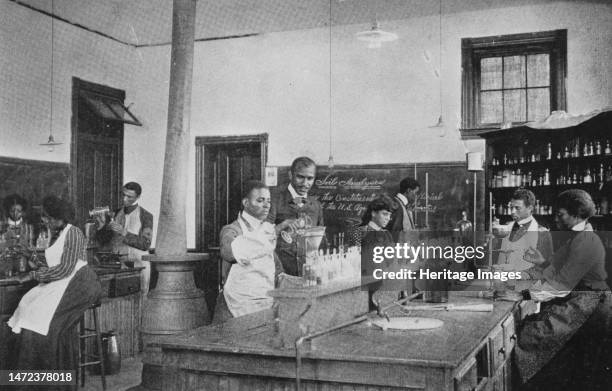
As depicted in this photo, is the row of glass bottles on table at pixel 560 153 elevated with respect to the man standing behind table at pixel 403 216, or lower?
elevated

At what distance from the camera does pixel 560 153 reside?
22.2ft

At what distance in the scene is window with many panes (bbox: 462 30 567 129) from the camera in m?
7.16

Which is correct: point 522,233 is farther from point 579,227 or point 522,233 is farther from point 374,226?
point 579,227

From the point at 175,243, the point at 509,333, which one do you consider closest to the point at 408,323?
the point at 509,333

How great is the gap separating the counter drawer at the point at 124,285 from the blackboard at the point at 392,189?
2.57 metres

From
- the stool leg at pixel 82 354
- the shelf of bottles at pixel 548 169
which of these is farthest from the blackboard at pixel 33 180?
the shelf of bottles at pixel 548 169

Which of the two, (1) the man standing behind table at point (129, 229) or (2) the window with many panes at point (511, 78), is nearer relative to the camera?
(1) the man standing behind table at point (129, 229)

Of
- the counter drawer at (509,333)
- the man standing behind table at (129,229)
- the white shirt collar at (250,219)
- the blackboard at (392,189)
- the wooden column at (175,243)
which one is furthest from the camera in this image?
the blackboard at (392,189)

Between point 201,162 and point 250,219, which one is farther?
point 201,162

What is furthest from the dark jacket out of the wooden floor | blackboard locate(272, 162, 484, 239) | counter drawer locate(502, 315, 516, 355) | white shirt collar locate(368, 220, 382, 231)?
blackboard locate(272, 162, 484, 239)

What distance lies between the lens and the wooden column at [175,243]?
5.04 meters

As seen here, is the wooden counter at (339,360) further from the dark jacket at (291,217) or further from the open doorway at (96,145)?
the open doorway at (96,145)

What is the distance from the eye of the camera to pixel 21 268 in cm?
500

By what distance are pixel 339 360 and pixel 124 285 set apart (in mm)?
4001
